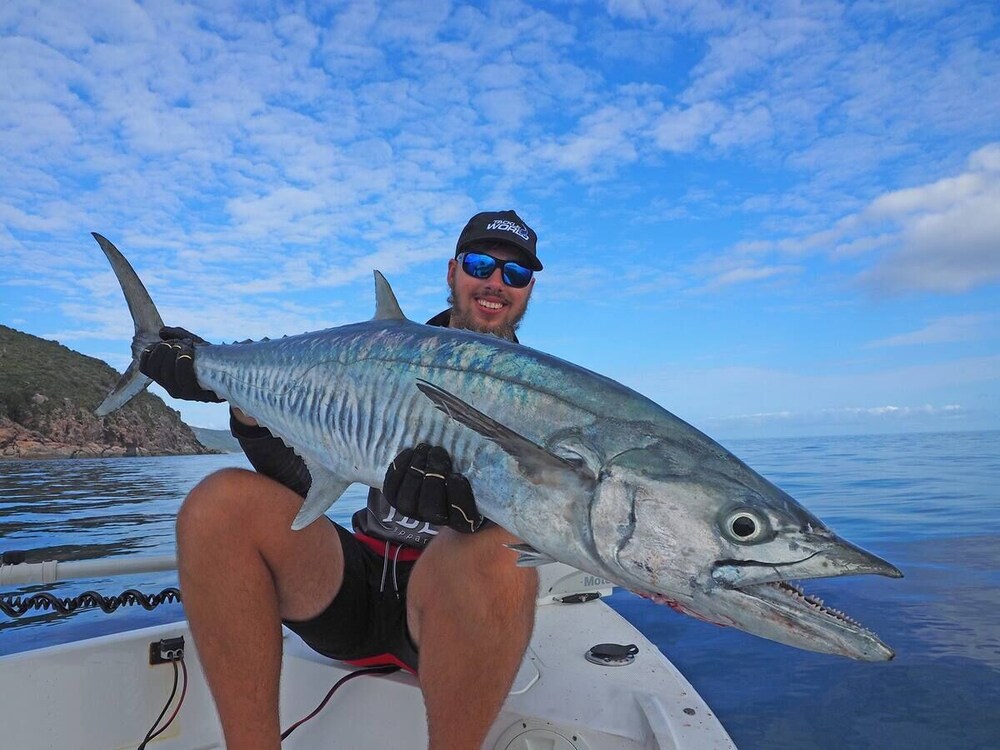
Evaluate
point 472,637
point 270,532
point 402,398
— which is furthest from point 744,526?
point 270,532

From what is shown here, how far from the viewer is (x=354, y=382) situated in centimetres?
209

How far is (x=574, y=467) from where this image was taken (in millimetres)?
1613

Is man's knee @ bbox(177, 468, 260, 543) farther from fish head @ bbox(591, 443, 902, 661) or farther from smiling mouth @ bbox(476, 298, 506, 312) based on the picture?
smiling mouth @ bbox(476, 298, 506, 312)

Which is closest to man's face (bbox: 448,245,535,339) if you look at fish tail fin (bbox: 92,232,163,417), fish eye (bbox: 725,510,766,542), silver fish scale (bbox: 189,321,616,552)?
silver fish scale (bbox: 189,321,616,552)

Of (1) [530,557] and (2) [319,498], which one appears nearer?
(1) [530,557]

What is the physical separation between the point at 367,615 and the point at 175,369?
1241 mm

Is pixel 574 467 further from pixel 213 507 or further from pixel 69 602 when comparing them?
pixel 69 602

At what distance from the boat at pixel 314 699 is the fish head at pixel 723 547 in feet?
2.83

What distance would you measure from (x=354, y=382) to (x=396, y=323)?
27 centimetres

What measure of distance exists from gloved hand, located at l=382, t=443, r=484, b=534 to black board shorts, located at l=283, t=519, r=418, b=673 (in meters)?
0.61

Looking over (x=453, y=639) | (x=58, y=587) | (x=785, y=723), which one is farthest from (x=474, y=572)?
(x=58, y=587)

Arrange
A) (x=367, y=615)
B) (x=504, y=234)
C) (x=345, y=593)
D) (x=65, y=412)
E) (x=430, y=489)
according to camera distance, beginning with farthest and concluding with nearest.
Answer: (x=65, y=412) → (x=504, y=234) → (x=367, y=615) → (x=345, y=593) → (x=430, y=489)

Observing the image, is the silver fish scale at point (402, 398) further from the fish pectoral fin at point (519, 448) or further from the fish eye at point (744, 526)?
the fish eye at point (744, 526)

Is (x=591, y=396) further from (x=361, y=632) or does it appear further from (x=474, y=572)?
(x=361, y=632)
